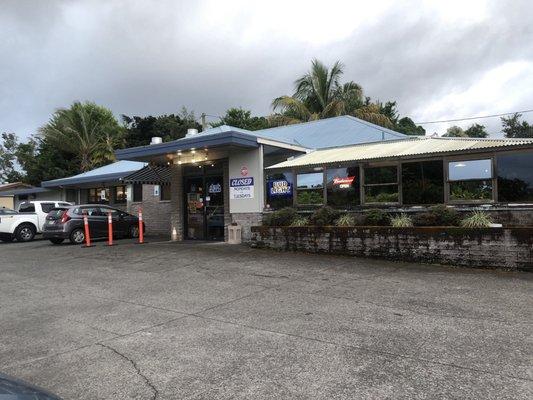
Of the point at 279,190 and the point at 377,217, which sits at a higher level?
the point at 279,190

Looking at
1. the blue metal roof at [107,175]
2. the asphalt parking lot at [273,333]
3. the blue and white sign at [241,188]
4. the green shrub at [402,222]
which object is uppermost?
the blue metal roof at [107,175]

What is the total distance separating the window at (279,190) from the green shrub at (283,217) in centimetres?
73

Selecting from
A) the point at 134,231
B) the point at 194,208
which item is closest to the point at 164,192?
the point at 134,231

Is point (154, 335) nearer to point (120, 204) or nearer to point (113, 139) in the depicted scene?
point (120, 204)

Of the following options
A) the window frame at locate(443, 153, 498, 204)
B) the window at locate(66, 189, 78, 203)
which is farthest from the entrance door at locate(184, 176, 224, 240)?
the window at locate(66, 189, 78, 203)

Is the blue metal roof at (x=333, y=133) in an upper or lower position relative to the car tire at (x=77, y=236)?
upper

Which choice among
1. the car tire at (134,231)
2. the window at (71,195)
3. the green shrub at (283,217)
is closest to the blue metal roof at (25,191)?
the window at (71,195)

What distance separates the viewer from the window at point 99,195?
82.9 ft

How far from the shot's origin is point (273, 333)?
540cm

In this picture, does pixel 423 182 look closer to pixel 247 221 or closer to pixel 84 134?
pixel 247 221

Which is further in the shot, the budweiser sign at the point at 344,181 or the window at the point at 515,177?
the budweiser sign at the point at 344,181

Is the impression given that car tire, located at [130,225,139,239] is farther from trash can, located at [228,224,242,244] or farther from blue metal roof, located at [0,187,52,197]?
blue metal roof, located at [0,187,52,197]

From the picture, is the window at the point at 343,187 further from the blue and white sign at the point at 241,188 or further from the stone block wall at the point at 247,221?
the blue and white sign at the point at 241,188

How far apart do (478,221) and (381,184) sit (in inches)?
118
